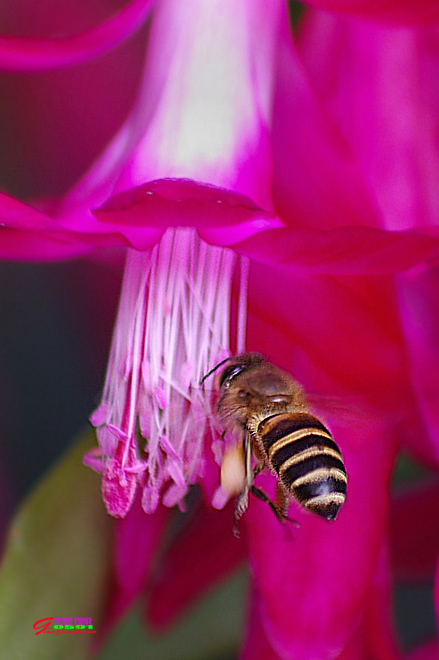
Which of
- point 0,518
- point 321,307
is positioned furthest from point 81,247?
point 0,518

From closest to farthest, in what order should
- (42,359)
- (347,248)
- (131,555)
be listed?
(347,248) < (131,555) < (42,359)

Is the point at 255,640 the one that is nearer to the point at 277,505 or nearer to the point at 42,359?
the point at 277,505

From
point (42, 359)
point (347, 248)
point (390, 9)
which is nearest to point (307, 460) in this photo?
point (347, 248)

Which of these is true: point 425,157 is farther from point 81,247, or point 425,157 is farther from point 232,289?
point 81,247

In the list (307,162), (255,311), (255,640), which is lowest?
(255,640)

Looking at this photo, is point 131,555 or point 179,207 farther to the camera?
point 131,555

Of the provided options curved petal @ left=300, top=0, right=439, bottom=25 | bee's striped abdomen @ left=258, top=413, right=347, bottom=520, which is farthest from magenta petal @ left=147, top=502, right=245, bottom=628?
curved petal @ left=300, top=0, right=439, bottom=25
